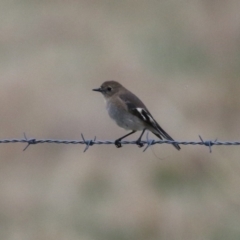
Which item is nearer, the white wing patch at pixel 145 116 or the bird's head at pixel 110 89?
the white wing patch at pixel 145 116

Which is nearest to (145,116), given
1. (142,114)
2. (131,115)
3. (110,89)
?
(142,114)

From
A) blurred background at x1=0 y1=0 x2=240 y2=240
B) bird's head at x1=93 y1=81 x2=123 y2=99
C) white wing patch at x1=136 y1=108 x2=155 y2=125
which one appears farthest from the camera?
blurred background at x1=0 y1=0 x2=240 y2=240

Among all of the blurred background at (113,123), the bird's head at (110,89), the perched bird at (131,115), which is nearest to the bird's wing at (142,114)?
the perched bird at (131,115)

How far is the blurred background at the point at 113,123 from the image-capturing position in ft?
42.0

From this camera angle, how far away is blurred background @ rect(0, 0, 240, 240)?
42.0 feet

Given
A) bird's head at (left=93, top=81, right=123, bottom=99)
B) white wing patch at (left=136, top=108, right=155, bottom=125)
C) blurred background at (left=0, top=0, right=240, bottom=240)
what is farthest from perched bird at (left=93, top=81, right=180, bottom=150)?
blurred background at (left=0, top=0, right=240, bottom=240)

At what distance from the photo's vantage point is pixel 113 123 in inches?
597

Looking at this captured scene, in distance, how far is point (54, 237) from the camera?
1210 centimetres

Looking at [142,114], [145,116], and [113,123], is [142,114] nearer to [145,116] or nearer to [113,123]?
[145,116]

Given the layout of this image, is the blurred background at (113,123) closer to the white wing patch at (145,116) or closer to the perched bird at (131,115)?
the perched bird at (131,115)

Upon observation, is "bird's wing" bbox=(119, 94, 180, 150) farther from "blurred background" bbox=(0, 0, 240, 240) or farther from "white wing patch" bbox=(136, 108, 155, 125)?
"blurred background" bbox=(0, 0, 240, 240)

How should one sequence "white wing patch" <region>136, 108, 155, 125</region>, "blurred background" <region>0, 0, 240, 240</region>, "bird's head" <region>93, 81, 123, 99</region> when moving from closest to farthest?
1. "white wing patch" <region>136, 108, 155, 125</region>
2. "bird's head" <region>93, 81, 123, 99</region>
3. "blurred background" <region>0, 0, 240, 240</region>

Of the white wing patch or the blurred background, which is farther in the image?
the blurred background

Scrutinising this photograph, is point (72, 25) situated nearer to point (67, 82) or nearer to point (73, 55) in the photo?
point (73, 55)
